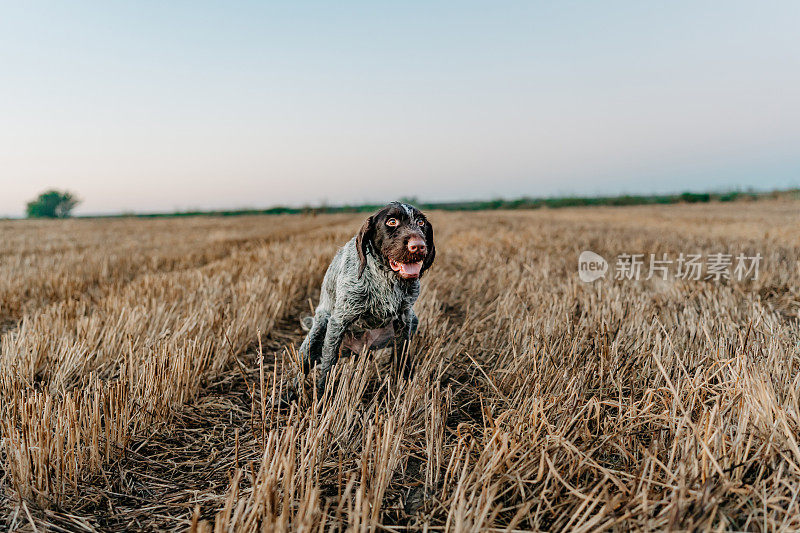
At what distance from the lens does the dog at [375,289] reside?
223 cm

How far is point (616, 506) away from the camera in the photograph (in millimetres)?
1423

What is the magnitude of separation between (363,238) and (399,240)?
1.08ft

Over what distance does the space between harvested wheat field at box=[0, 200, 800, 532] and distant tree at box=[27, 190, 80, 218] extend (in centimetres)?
9825

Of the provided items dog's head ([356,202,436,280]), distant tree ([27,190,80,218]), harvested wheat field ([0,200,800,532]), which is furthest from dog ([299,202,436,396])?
distant tree ([27,190,80,218])

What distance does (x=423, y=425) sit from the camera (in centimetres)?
227

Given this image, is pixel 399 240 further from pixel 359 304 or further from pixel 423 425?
pixel 423 425

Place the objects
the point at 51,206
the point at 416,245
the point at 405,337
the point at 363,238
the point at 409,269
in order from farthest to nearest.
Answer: the point at 51,206 < the point at 405,337 < the point at 363,238 < the point at 409,269 < the point at 416,245

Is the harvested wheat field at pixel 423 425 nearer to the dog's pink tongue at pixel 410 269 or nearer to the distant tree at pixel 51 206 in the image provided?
the dog's pink tongue at pixel 410 269

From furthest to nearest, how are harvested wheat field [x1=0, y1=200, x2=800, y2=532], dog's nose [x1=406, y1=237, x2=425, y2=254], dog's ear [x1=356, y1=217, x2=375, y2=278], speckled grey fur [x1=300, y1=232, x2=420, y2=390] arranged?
speckled grey fur [x1=300, y1=232, x2=420, y2=390]
dog's ear [x1=356, y1=217, x2=375, y2=278]
dog's nose [x1=406, y1=237, x2=425, y2=254]
harvested wheat field [x1=0, y1=200, x2=800, y2=532]

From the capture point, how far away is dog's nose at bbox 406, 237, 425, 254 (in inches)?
81.0

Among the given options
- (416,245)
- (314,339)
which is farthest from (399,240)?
(314,339)

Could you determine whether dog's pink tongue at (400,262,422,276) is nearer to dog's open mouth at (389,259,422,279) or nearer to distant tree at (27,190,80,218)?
dog's open mouth at (389,259,422,279)

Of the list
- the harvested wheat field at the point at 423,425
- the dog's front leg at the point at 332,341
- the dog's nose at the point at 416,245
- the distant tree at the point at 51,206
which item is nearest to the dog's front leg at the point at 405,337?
the harvested wheat field at the point at 423,425

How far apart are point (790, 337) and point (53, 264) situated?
36.1 feet
